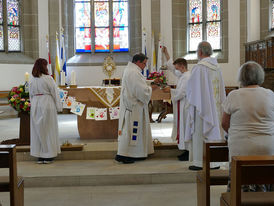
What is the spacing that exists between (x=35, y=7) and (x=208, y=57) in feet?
31.6

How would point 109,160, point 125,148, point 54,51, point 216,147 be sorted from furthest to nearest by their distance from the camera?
point 54,51 → point 109,160 → point 125,148 → point 216,147

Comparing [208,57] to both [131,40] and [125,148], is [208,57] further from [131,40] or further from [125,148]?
[131,40]

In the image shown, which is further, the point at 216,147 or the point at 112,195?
the point at 112,195

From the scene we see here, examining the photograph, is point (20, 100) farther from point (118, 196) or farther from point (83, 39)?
point (83, 39)

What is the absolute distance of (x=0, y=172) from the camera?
5.68 meters

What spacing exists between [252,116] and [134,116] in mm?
2863

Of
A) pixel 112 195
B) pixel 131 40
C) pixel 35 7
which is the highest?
pixel 35 7

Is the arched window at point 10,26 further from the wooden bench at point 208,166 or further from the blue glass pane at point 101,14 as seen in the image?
the wooden bench at point 208,166

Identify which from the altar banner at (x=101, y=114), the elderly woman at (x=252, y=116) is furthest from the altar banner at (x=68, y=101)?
the elderly woman at (x=252, y=116)

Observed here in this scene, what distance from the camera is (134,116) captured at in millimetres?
5875

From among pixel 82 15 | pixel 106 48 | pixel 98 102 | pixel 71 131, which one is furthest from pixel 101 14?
pixel 98 102

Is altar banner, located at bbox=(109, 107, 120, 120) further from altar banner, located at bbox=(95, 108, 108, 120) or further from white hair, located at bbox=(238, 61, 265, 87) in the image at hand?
white hair, located at bbox=(238, 61, 265, 87)

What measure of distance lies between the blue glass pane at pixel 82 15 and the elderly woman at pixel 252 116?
11.9 metres

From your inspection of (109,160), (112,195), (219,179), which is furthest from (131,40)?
(219,179)
